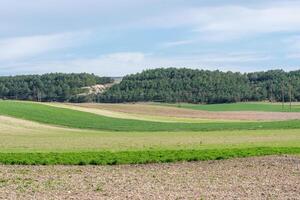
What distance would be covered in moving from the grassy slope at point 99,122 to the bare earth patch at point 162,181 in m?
40.1

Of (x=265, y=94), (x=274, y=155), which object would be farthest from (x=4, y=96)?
(x=274, y=155)

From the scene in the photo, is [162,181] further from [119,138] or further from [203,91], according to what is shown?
[203,91]

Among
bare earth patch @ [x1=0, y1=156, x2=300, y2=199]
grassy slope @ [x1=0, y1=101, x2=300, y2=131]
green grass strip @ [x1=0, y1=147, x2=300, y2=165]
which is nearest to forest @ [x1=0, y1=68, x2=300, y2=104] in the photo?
grassy slope @ [x1=0, y1=101, x2=300, y2=131]

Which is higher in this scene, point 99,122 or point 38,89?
point 38,89

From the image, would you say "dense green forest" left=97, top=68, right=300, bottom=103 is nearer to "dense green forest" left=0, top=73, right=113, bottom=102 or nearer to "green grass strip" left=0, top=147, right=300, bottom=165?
"dense green forest" left=0, top=73, right=113, bottom=102

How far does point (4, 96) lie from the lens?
18762 centimetres

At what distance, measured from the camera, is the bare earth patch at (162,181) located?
19.9 m

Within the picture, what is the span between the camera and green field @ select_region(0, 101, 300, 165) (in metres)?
33.6

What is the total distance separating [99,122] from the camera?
3145 inches

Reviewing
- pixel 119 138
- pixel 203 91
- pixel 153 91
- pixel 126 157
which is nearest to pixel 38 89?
pixel 153 91

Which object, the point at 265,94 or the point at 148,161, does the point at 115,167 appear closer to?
the point at 148,161

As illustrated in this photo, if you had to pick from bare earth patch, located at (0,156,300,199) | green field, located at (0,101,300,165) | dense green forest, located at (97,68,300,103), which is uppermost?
dense green forest, located at (97,68,300,103)

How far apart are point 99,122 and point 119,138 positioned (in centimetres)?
2530

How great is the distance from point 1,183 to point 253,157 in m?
13.6
